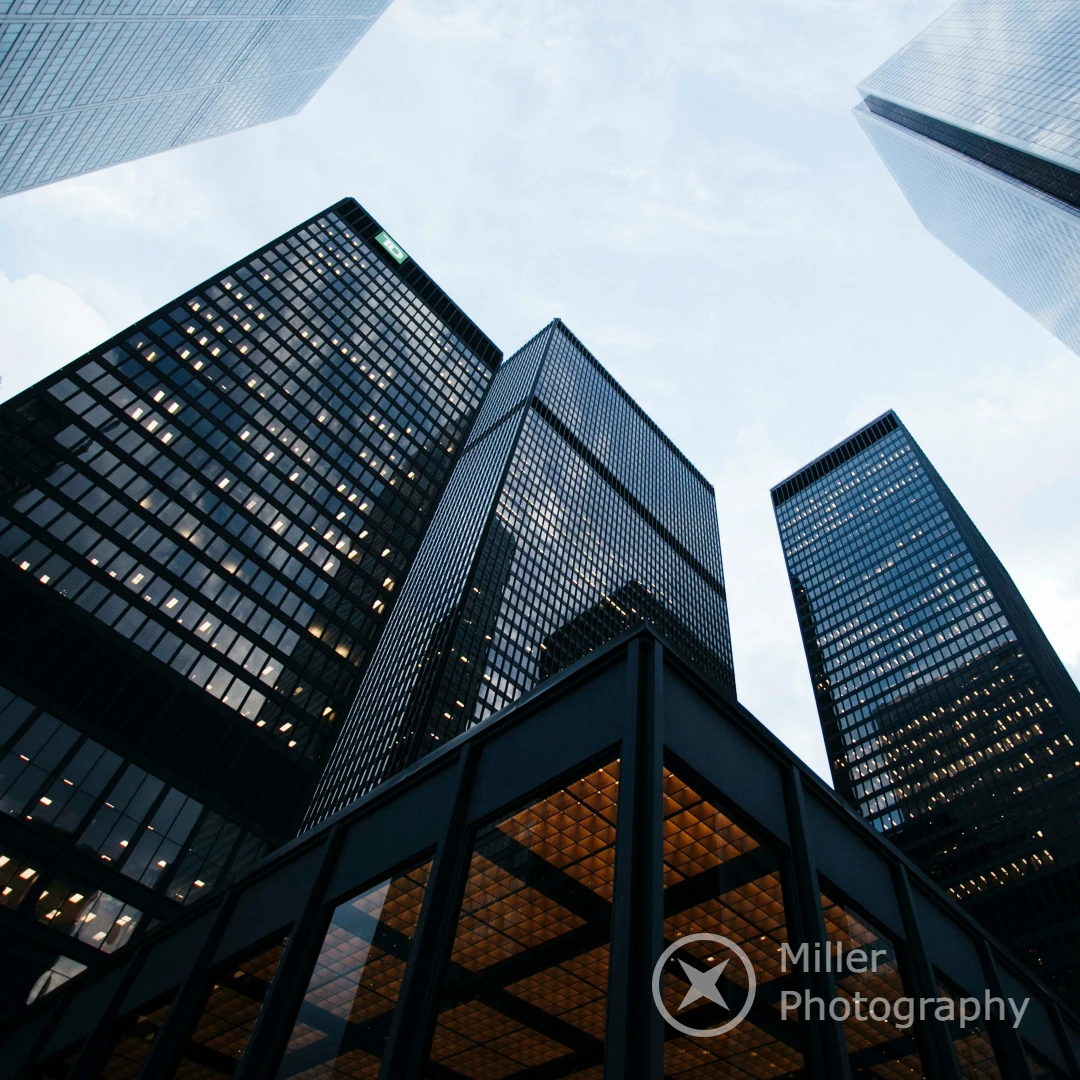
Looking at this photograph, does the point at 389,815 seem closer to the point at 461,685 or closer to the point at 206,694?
the point at 206,694

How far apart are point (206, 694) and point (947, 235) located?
7528 inches

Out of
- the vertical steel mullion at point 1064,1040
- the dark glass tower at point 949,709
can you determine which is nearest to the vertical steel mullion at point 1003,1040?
the vertical steel mullion at point 1064,1040

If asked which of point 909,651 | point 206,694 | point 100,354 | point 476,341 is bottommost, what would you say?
point 206,694

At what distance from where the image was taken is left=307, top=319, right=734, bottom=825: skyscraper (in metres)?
102

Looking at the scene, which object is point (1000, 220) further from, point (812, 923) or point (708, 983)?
point (708, 983)

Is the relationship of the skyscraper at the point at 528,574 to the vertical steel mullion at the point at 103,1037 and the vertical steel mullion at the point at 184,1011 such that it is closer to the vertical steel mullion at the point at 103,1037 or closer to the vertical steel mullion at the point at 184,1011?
the vertical steel mullion at the point at 103,1037

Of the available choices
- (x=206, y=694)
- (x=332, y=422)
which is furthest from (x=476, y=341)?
(x=206, y=694)

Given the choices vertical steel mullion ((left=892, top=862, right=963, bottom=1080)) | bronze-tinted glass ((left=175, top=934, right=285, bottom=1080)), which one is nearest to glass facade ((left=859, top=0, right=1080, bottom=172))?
vertical steel mullion ((left=892, top=862, right=963, bottom=1080))

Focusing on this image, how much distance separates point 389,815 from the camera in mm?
16984

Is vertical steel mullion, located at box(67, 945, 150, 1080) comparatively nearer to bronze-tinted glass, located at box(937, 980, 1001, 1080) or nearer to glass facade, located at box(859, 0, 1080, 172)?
bronze-tinted glass, located at box(937, 980, 1001, 1080)

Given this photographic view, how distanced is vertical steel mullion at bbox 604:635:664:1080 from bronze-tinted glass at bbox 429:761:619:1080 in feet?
2.16

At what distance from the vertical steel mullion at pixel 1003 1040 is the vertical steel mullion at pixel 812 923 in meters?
8.28

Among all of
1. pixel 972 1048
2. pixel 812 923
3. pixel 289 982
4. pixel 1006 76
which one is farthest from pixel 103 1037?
pixel 1006 76

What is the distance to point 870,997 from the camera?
14.7 m
